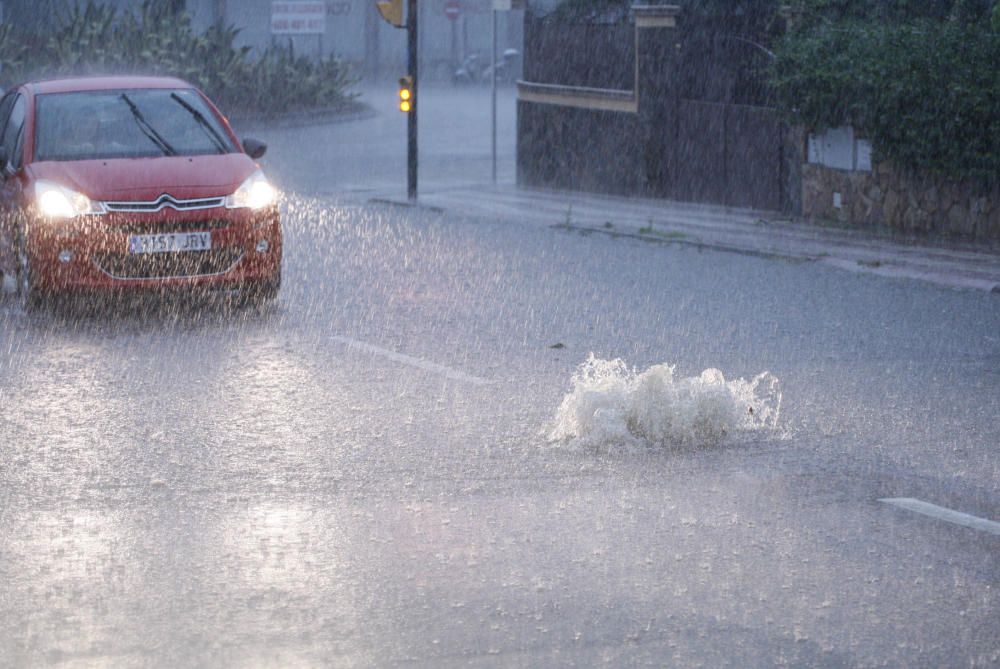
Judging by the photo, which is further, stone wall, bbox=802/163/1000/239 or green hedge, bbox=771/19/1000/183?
stone wall, bbox=802/163/1000/239

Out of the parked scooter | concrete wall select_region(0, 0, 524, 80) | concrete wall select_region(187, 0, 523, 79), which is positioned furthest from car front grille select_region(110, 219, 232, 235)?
concrete wall select_region(187, 0, 523, 79)

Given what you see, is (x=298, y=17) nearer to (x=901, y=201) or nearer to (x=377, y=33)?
Result: (x=377, y=33)

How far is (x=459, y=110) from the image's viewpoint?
43750 millimetres

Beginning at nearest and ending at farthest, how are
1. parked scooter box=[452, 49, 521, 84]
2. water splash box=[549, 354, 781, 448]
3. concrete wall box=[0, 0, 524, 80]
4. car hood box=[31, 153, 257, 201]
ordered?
water splash box=[549, 354, 781, 448] < car hood box=[31, 153, 257, 201] < parked scooter box=[452, 49, 521, 84] < concrete wall box=[0, 0, 524, 80]

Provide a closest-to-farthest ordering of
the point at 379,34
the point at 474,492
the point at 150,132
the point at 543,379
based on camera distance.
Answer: the point at 474,492 → the point at 543,379 → the point at 150,132 → the point at 379,34

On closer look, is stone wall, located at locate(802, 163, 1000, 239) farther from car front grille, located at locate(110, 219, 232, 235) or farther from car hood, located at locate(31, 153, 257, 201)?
car front grille, located at locate(110, 219, 232, 235)

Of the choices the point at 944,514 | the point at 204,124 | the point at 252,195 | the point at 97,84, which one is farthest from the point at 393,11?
the point at 944,514

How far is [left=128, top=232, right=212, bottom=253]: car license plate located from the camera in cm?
1171

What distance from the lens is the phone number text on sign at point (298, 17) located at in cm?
4422

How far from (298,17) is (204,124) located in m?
32.0

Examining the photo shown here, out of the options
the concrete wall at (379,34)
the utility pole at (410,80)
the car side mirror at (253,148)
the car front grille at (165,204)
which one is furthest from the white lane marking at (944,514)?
the concrete wall at (379,34)

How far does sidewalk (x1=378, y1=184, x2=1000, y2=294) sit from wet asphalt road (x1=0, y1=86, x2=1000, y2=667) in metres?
2.17

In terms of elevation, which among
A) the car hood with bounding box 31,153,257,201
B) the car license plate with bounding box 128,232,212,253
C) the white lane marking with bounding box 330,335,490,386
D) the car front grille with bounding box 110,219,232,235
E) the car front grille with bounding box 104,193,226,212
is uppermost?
the car hood with bounding box 31,153,257,201

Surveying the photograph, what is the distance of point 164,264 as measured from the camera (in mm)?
11789
